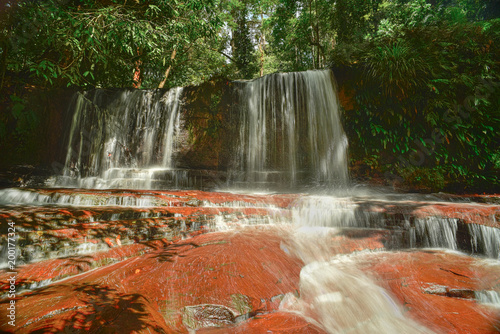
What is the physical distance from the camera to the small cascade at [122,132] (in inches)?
364

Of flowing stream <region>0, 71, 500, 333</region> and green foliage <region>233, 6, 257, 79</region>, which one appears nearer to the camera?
flowing stream <region>0, 71, 500, 333</region>

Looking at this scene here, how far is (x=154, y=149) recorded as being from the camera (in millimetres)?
9805

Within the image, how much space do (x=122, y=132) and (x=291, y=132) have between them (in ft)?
24.3

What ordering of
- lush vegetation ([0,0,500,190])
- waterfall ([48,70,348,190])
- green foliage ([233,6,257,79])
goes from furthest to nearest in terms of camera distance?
green foliage ([233,6,257,79]) → waterfall ([48,70,348,190]) → lush vegetation ([0,0,500,190])

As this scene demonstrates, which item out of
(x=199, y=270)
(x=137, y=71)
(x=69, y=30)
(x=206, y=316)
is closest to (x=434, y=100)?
(x=199, y=270)

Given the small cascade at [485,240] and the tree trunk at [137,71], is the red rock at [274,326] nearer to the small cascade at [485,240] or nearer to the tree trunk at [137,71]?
the small cascade at [485,240]

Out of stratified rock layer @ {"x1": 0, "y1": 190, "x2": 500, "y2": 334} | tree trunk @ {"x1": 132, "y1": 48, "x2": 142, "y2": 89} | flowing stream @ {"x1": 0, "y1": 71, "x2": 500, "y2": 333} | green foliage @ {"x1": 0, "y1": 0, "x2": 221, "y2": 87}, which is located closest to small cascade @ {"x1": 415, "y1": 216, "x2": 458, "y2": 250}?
stratified rock layer @ {"x1": 0, "y1": 190, "x2": 500, "y2": 334}

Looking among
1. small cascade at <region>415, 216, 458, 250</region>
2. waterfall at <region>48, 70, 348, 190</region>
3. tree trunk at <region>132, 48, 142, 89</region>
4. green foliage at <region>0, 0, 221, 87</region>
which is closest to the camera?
small cascade at <region>415, 216, 458, 250</region>

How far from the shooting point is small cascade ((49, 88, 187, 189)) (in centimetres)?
924

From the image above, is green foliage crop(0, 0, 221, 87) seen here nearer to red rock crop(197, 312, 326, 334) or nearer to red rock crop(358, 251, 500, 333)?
red rock crop(197, 312, 326, 334)

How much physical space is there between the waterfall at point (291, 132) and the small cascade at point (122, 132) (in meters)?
3.12

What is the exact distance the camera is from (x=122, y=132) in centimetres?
1002

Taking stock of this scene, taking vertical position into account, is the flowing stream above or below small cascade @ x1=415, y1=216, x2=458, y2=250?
above

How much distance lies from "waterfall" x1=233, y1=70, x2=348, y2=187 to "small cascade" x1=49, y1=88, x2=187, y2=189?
10.2 ft
